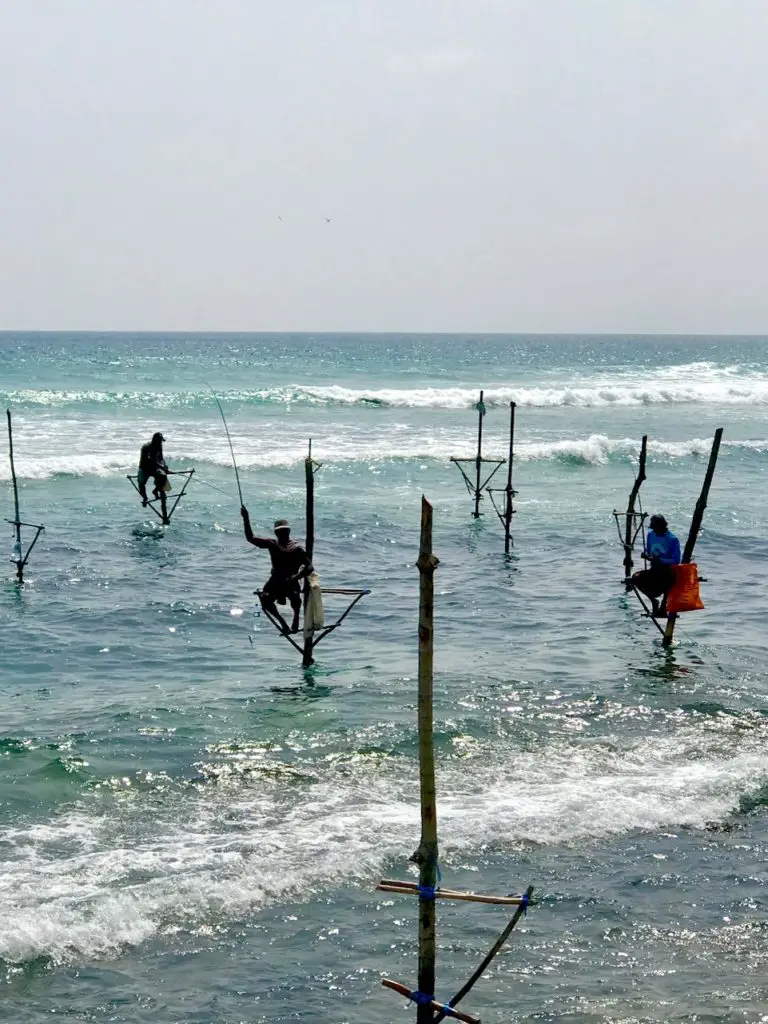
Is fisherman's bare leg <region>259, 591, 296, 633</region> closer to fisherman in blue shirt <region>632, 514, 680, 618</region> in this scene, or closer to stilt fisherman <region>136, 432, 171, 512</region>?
fisherman in blue shirt <region>632, 514, 680, 618</region>

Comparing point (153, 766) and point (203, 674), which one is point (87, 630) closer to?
point (203, 674)

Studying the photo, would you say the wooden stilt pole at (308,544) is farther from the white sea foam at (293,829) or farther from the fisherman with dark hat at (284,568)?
the white sea foam at (293,829)

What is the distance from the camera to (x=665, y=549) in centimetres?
1537

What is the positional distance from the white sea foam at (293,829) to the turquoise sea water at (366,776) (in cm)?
3

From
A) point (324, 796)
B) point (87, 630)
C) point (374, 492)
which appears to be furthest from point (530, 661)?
point (374, 492)

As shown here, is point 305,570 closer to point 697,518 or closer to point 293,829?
point 293,829

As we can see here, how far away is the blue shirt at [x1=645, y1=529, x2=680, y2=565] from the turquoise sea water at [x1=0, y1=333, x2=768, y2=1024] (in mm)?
1394

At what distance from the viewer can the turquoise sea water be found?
7926mm

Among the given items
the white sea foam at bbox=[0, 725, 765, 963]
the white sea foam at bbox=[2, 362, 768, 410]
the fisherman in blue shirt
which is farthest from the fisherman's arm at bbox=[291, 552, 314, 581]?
the white sea foam at bbox=[2, 362, 768, 410]

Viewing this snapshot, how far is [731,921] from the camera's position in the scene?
28.1 ft

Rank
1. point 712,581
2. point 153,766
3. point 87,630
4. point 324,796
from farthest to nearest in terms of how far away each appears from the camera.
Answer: point 712,581 → point 87,630 → point 153,766 → point 324,796

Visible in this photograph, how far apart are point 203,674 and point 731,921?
812 cm

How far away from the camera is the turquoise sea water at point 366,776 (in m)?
7.93

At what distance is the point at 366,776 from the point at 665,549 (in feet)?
19.5
